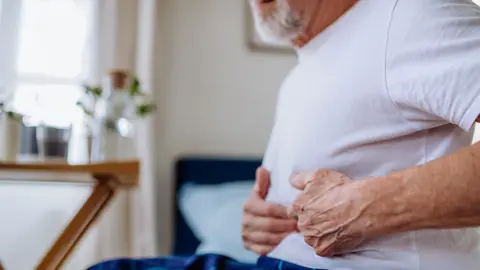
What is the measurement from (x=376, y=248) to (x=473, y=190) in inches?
6.6

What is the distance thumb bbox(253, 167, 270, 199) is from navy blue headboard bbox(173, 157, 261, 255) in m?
1.34

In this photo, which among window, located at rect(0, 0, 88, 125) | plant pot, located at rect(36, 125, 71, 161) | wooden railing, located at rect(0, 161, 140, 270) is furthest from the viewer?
window, located at rect(0, 0, 88, 125)

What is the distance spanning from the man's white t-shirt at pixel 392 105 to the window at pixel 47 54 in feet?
4.71

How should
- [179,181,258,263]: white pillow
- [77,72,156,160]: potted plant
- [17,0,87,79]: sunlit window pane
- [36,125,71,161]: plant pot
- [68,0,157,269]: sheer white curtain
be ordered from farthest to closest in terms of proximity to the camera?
[68,0,157,269]: sheer white curtain < [17,0,87,79]: sunlit window pane < [179,181,258,263]: white pillow < [77,72,156,160]: potted plant < [36,125,71,161]: plant pot

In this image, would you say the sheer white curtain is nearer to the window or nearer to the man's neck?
the window

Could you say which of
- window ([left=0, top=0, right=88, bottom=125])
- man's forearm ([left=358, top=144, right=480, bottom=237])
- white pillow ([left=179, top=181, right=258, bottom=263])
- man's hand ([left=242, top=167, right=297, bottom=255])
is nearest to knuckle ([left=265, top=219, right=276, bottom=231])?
man's hand ([left=242, top=167, right=297, bottom=255])

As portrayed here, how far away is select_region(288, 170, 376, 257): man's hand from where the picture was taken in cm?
63

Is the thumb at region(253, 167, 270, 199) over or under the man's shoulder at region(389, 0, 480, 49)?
under

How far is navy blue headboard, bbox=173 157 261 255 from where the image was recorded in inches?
88.9

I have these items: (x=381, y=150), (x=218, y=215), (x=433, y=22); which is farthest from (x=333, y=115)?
(x=218, y=215)

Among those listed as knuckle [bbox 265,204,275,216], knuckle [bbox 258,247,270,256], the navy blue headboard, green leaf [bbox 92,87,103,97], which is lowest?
the navy blue headboard

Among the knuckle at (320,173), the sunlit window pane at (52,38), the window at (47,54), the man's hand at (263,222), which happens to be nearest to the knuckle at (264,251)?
the man's hand at (263,222)

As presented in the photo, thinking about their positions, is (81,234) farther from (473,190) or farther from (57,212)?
(57,212)

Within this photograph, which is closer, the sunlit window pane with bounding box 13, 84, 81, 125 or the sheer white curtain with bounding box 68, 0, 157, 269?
the sunlit window pane with bounding box 13, 84, 81, 125
